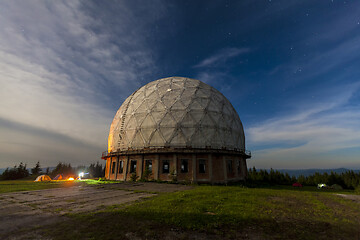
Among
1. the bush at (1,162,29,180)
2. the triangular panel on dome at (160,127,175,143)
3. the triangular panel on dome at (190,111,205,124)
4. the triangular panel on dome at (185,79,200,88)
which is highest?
the triangular panel on dome at (185,79,200,88)

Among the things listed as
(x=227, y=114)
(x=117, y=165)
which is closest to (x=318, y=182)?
(x=227, y=114)

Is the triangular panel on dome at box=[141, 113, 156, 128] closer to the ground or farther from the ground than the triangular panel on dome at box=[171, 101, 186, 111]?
closer to the ground

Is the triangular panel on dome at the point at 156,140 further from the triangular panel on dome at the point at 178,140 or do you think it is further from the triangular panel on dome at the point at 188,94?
the triangular panel on dome at the point at 188,94

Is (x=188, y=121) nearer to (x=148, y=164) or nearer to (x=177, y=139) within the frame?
(x=177, y=139)

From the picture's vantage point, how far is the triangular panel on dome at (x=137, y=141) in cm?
2402

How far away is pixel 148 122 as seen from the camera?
24562mm

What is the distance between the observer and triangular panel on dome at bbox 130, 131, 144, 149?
24016mm

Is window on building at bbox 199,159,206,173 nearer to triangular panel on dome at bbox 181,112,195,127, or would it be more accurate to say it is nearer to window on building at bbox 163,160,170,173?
window on building at bbox 163,160,170,173

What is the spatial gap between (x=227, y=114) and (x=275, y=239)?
24.2 metres

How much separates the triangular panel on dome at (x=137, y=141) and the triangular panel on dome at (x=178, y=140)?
15.4 ft

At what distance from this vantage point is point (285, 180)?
34625 mm

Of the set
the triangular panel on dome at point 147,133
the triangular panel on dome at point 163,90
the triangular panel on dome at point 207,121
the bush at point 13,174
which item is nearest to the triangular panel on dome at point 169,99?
the triangular panel on dome at point 163,90

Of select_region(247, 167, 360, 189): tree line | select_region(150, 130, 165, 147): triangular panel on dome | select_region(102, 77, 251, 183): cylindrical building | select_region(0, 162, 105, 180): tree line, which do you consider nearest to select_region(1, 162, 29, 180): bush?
select_region(0, 162, 105, 180): tree line

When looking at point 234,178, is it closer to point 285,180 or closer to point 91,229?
point 285,180
